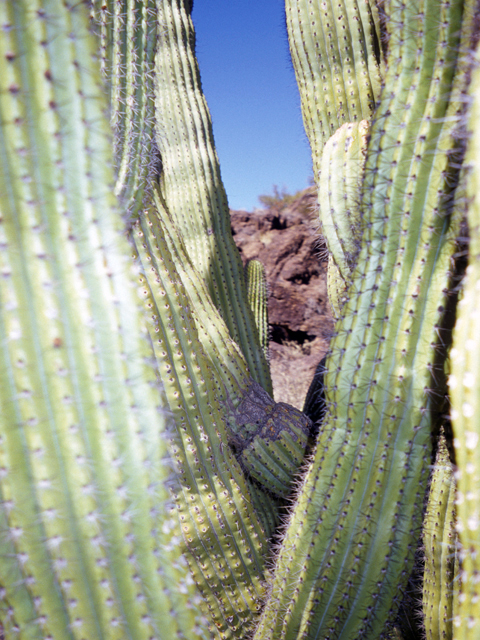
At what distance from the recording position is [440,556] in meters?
1.75

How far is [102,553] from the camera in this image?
968 millimetres

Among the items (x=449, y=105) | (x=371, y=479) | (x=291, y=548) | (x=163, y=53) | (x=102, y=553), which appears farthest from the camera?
(x=163, y=53)

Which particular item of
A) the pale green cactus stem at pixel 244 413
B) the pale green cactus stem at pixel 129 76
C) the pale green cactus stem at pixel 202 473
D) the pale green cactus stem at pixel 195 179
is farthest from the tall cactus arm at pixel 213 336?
the pale green cactus stem at pixel 195 179

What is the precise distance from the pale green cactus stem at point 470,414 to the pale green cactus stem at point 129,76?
3.75 ft

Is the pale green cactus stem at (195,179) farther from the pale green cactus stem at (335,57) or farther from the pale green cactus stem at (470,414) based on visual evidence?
the pale green cactus stem at (470,414)

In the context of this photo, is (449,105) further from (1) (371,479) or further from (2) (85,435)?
(2) (85,435)

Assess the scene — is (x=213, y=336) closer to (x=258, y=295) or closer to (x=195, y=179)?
(x=195, y=179)

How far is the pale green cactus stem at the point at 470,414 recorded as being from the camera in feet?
3.01

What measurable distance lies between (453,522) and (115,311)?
4.98 feet

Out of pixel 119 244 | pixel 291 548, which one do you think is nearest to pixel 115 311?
pixel 119 244

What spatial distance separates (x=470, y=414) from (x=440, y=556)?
1.12 meters

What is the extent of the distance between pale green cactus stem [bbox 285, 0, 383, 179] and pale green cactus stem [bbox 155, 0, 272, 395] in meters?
1.19

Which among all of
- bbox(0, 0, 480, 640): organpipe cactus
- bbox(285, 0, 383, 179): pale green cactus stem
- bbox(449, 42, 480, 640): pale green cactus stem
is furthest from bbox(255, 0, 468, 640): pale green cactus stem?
bbox(285, 0, 383, 179): pale green cactus stem

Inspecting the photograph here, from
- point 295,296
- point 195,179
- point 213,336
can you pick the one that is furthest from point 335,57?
point 295,296
